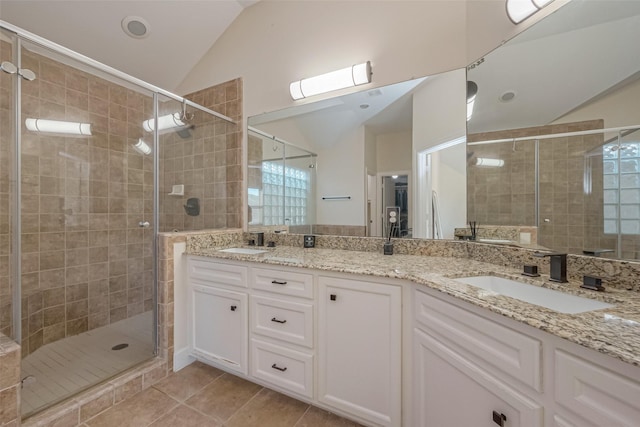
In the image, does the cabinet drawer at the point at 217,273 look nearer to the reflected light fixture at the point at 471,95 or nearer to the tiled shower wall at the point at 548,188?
the tiled shower wall at the point at 548,188

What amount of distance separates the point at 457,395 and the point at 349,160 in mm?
1437

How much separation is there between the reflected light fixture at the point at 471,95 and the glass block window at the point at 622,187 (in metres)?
0.69

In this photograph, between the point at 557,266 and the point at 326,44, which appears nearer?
the point at 557,266

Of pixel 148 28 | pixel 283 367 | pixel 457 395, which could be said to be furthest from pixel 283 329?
pixel 148 28

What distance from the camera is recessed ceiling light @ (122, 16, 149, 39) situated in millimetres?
2178

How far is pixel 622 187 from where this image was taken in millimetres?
931

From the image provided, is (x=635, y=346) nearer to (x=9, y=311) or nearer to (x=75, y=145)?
(x=9, y=311)

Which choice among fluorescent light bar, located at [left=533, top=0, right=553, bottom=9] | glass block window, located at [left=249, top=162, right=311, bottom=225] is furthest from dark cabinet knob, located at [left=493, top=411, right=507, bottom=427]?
fluorescent light bar, located at [left=533, top=0, right=553, bottom=9]

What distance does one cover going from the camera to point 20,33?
1.31 m

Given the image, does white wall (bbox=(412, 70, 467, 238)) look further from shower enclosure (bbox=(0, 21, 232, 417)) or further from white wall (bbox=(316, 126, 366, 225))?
shower enclosure (bbox=(0, 21, 232, 417))

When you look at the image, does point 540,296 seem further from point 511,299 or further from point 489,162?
point 489,162

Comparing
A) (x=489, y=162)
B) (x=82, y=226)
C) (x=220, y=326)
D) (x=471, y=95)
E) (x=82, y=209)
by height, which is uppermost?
(x=471, y=95)

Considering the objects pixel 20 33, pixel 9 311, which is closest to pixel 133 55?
pixel 20 33

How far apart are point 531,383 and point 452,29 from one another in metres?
1.79
